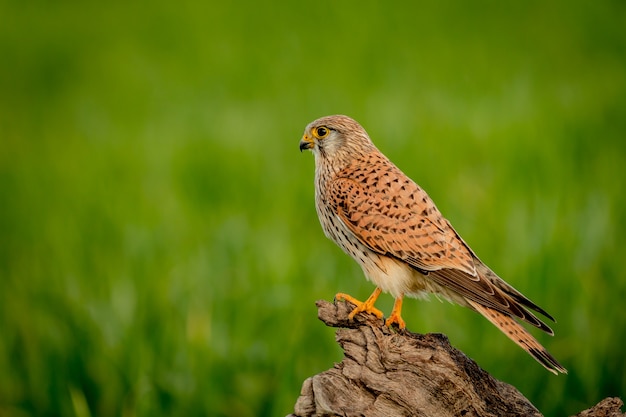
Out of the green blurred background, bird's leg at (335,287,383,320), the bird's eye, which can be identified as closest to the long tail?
bird's leg at (335,287,383,320)

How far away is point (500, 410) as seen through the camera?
3.53 metres

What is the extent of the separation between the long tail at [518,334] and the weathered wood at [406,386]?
8.2 inches

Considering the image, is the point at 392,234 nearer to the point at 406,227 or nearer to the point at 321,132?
the point at 406,227

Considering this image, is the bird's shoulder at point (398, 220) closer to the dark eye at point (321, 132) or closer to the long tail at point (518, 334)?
the long tail at point (518, 334)

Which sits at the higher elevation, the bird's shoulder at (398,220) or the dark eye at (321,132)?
the dark eye at (321,132)

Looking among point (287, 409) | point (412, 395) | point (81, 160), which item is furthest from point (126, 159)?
point (412, 395)

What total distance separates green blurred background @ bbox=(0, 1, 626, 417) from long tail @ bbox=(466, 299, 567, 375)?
2178 mm

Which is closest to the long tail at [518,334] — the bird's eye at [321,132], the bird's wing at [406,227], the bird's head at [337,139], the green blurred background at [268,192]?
the bird's wing at [406,227]

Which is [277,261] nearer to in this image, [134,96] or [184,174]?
[184,174]

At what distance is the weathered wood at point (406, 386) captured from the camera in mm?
3439

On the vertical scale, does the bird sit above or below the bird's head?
below

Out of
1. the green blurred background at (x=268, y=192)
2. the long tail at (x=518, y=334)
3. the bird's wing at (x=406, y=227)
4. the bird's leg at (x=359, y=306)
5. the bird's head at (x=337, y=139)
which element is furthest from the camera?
the green blurred background at (x=268, y=192)

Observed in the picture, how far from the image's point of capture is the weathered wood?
11.3 feet

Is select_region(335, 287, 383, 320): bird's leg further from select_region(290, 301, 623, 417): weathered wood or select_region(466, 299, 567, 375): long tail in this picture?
select_region(466, 299, 567, 375): long tail
